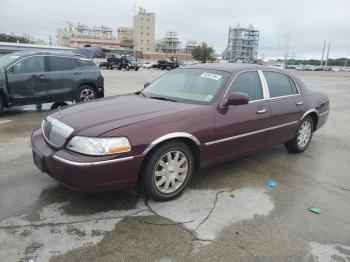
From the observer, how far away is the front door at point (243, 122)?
4270mm

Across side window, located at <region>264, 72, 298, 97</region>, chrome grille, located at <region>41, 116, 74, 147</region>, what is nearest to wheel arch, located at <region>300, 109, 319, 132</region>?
side window, located at <region>264, 72, 298, 97</region>

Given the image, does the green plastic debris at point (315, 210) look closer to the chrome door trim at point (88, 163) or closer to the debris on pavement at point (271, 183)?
the debris on pavement at point (271, 183)

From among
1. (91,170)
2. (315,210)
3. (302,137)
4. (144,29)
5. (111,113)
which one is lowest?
(315,210)

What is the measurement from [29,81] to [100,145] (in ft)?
19.8

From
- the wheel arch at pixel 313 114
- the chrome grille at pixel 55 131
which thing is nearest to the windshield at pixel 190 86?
A: the chrome grille at pixel 55 131

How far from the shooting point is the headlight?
3.33 meters

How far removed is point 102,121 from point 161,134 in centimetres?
64

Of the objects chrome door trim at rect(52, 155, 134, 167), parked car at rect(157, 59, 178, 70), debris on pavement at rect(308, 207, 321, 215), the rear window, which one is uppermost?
the rear window

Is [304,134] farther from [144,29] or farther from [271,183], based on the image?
[144,29]

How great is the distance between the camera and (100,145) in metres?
3.34

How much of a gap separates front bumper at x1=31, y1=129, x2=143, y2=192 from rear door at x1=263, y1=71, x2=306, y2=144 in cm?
251

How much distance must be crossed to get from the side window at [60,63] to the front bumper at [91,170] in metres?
6.05

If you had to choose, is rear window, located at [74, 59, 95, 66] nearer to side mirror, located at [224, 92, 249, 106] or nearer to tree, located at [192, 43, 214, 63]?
side mirror, located at [224, 92, 249, 106]

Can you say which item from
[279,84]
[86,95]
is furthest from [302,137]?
[86,95]
